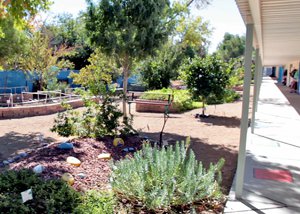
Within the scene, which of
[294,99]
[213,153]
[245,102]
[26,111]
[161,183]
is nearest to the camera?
[161,183]

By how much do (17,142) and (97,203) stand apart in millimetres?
4810

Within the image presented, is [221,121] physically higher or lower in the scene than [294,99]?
lower

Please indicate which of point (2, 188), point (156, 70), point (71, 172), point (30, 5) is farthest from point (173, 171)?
point (156, 70)

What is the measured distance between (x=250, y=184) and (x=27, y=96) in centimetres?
1478

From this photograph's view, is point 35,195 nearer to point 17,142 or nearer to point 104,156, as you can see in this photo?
point 104,156

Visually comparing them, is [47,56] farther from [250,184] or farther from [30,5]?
[250,184]

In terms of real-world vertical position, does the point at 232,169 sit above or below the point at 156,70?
below

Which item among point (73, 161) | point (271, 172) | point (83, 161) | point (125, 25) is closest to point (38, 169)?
point (73, 161)

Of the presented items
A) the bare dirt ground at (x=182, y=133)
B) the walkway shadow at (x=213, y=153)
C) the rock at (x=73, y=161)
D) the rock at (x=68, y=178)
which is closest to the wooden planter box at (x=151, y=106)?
the bare dirt ground at (x=182, y=133)

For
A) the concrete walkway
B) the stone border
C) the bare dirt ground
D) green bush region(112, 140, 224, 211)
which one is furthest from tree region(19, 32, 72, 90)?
green bush region(112, 140, 224, 211)

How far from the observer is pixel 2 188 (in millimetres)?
3381

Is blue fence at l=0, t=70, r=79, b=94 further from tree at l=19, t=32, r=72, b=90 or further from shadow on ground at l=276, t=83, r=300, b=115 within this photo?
shadow on ground at l=276, t=83, r=300, b=115

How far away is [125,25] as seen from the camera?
7.59m

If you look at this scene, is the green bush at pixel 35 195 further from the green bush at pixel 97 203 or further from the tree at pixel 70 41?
the tree at pixel 70 41
